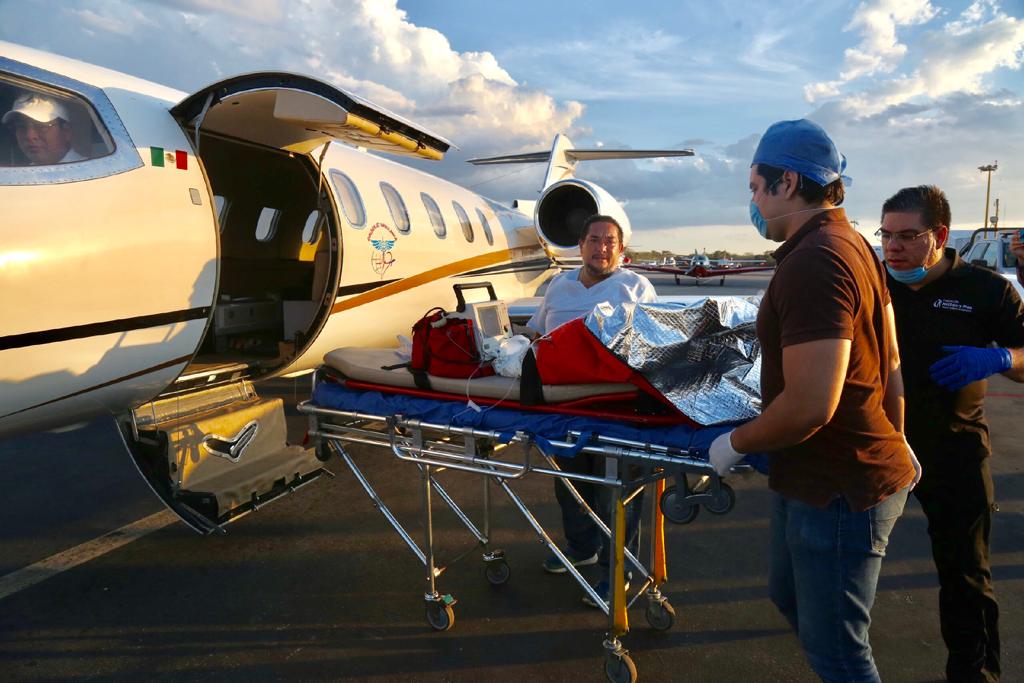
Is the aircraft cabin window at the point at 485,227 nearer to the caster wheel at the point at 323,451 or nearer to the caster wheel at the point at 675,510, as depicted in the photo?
the caster wheel at the point at 323,451

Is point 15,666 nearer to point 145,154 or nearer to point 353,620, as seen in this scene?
point 353,620

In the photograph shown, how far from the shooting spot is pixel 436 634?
10.6ft

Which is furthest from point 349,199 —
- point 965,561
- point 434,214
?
point 965,561

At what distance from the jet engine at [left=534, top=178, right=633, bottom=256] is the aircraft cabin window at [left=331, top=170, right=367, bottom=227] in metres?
3.75

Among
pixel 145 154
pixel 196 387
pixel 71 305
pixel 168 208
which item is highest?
pixel 145 154

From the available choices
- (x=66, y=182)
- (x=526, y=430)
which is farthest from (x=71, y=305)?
(x=526, y=430)

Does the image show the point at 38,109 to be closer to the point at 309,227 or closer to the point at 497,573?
the point at 497,573

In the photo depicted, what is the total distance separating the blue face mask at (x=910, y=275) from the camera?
272cm

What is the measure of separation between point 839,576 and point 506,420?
4.80 ft

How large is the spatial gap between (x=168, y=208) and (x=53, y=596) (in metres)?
2.36

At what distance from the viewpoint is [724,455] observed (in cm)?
200

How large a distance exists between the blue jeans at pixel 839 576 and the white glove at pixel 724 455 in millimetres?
196

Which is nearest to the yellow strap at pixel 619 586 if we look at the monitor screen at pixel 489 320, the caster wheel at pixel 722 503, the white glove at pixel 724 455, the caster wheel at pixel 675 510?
the caster wheel at pixel 675 510

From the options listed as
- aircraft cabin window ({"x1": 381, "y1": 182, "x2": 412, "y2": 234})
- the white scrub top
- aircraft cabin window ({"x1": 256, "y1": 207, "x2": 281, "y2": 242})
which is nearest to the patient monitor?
the white scrub top
